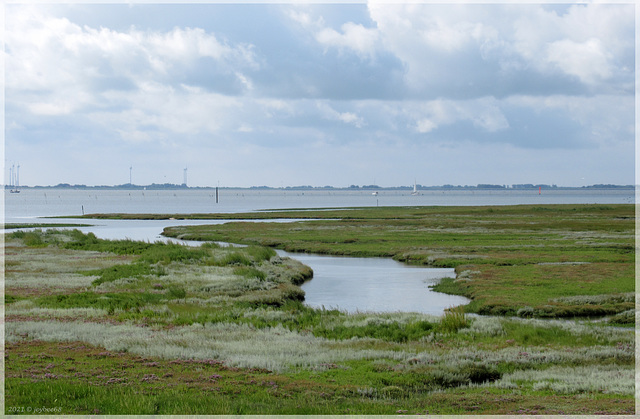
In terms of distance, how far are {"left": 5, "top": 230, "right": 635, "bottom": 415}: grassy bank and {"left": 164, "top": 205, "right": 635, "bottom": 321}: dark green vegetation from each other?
7595mm

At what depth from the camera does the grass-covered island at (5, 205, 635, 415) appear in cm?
1507

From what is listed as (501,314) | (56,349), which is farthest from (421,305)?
(56,349)

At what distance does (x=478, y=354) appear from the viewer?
2045cm

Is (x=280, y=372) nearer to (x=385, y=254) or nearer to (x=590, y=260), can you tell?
(x=590, y=260)

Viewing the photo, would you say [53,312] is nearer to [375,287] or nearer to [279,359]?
[279,359]

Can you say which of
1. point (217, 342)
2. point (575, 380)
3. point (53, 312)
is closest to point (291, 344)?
point (217, 342)

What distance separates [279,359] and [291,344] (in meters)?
2.33

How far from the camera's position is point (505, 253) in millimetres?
57875

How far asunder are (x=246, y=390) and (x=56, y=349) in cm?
796

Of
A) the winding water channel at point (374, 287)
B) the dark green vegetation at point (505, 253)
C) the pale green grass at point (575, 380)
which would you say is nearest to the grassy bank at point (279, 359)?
the pale green grass at point (575, 380)

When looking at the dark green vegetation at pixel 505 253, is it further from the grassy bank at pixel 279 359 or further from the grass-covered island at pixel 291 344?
the grassy bank at pixel 279 359

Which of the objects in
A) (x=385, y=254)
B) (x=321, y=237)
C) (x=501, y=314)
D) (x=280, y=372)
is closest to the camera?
(x=280, y=372)

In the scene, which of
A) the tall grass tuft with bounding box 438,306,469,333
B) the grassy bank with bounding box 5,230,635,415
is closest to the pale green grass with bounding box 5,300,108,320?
the grassy bank with bounding box 5,230,635,415

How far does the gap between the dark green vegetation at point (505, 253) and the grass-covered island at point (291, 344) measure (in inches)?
11.6
